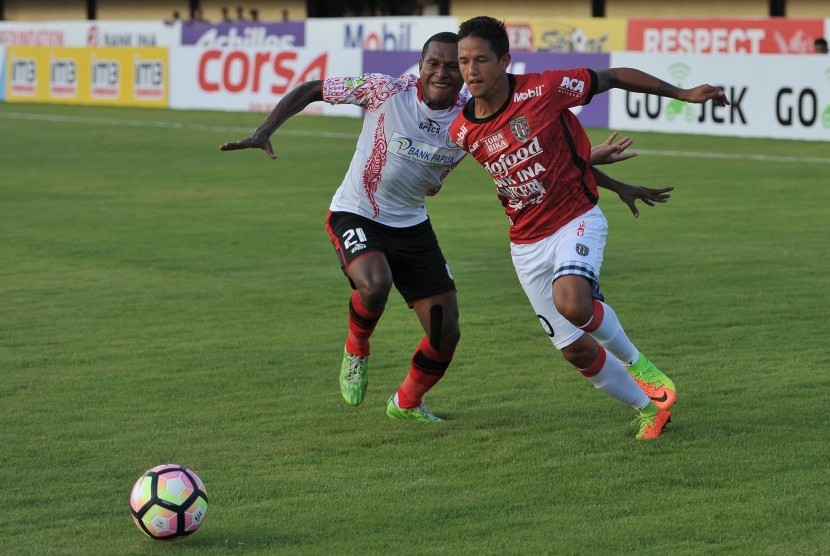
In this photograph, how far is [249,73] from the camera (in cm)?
3378

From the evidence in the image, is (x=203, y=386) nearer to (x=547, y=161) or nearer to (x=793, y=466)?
(x=547, y=161)

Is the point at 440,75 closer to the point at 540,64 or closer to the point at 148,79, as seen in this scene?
the point at 540,64

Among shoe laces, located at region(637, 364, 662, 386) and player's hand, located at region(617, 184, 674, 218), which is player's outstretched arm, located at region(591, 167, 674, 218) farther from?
shoe laces, located at region(637, 364, 662, 386)

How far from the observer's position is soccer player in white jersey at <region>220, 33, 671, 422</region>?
24.7 feet

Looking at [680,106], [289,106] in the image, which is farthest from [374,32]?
[289,106]

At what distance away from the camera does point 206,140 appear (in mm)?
26969

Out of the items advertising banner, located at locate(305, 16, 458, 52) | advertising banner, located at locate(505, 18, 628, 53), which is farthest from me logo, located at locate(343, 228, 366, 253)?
advertising banner, located at locate(305, 16, 458, 52)

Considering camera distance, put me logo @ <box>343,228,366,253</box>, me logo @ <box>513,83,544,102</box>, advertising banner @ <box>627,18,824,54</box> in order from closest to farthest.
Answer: me logo @ <box>513,83,544,102</box> → me logo @ <box>343,228,366,253</box> → advertising banner @ <box>627,18,824,54</box>

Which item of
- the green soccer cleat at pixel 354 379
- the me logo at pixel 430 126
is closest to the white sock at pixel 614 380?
the green soccer cleat at pixel 354 379

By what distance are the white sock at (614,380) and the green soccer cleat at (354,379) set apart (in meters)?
1.36

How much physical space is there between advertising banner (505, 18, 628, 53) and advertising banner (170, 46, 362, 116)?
435 centimetres

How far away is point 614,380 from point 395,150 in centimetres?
174

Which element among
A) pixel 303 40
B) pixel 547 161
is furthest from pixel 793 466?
pixel 303 40

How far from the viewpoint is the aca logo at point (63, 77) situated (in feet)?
125
